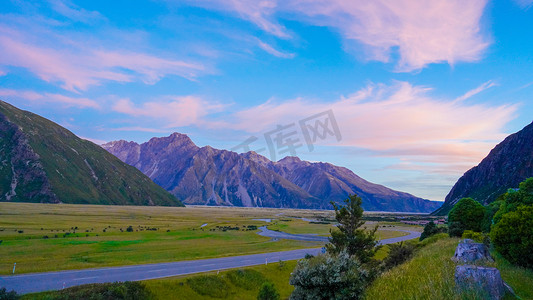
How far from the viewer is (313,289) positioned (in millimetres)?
14555

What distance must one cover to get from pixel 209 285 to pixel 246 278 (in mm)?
5858

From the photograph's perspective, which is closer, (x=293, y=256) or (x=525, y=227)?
(x=525, y=227)

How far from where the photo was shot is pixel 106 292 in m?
24.4

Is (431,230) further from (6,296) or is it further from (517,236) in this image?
(6,296)

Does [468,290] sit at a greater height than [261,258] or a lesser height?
greater

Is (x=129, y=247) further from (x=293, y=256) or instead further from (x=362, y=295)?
(x=362, y=295)

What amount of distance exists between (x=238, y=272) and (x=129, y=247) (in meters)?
28.5

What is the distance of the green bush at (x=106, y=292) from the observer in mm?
23094

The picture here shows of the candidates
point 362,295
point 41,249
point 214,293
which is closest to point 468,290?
point 362,295

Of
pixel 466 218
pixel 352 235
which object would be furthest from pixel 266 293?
pixel 466 218

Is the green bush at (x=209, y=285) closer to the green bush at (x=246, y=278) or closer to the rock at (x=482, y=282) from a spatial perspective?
the green bush at (x=246, y=278)

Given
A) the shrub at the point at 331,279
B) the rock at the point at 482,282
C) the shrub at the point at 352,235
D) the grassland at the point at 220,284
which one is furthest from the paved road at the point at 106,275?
the rock at the point at 482,282

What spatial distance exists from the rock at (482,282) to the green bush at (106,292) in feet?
77.1

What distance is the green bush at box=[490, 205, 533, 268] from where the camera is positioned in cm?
1703
